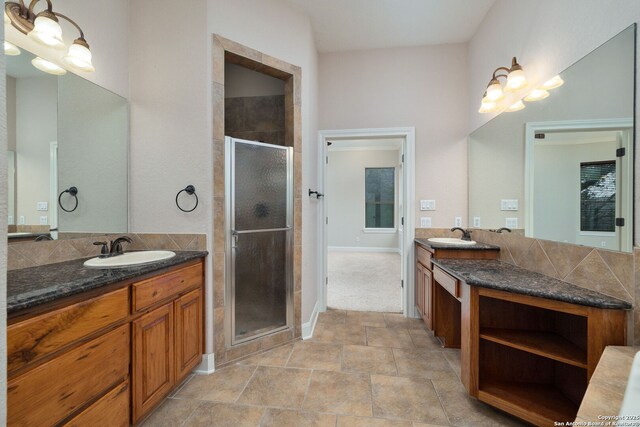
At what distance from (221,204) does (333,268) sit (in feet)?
11.9

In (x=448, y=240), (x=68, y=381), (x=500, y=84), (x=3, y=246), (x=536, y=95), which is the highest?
(x=500, y=84)

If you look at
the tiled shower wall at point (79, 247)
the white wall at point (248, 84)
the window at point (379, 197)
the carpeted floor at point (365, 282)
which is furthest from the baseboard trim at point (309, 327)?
the window at point (379, 197)

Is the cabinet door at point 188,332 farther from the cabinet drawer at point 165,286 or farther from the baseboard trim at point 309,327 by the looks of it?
the baseboard trim at point 309,327

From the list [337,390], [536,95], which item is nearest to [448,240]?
[536,95]

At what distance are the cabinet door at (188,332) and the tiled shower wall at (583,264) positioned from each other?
7.71ft

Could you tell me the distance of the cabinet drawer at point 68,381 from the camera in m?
0.85

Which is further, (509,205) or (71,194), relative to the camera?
(509,205)

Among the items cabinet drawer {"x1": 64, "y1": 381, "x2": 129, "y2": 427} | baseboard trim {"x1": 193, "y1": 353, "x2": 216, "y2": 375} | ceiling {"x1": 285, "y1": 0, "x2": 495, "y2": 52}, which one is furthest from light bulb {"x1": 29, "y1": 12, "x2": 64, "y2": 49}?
baseboard trim {"x1": 193, "y1": 353, "x2": 216, "y2": 375}

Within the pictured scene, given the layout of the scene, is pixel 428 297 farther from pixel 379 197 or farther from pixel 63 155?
pixel 379 197

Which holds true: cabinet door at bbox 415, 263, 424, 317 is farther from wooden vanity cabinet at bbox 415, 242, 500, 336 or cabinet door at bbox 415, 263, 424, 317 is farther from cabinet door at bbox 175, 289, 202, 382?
cabinet door at bbox 175, 289, 202, 382

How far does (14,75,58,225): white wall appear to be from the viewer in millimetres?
1394

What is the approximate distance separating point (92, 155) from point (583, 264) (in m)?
3.16

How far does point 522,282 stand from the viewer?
57.3 inches

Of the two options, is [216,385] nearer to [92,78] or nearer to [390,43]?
[92,78]
